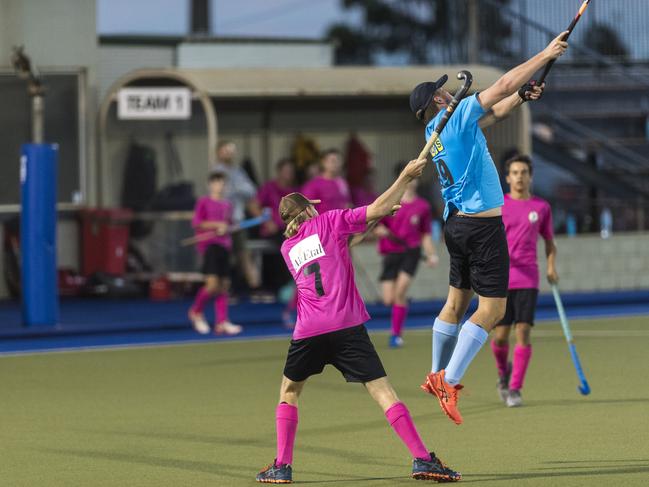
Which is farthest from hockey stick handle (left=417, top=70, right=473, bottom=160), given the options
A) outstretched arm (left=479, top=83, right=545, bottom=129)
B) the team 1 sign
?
the team 1 sign

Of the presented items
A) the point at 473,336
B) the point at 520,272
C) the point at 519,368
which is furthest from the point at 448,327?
the point at 520,272

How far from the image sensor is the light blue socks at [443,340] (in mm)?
10125

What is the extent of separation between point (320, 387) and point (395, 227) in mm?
4083

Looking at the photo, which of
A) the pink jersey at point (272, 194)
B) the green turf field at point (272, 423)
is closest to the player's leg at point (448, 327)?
the green turf field at point (272, 423)

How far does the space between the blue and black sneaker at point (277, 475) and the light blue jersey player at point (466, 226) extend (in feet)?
3.69

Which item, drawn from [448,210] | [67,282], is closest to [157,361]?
[448,210]

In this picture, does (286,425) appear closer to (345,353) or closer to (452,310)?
(345,353)

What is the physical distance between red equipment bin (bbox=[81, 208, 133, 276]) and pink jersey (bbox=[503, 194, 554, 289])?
39.1 feet

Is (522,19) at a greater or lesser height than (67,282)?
greater

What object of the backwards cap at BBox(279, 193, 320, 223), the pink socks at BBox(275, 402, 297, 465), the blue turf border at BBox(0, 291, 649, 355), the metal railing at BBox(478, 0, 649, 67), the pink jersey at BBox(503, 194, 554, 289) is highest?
the metal railing at BBox(478, 0, 649, 67)

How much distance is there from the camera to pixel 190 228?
2366 cm

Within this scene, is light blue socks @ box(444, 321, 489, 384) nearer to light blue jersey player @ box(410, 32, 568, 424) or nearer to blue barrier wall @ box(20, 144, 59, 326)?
light blue jersey player @ box(410, 32, 568, 424)

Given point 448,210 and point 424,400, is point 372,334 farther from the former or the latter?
point 448,210

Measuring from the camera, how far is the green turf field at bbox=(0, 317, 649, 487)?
9.27 m
